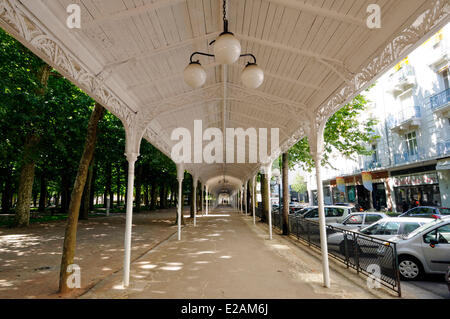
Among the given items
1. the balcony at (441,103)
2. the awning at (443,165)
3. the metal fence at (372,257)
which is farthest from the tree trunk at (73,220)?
the balcony at (441,103)

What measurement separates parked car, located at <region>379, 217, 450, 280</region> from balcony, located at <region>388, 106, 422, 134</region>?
18209 millimetres

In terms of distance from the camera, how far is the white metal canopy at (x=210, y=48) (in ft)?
10.1

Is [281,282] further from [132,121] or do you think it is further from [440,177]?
[440,177]

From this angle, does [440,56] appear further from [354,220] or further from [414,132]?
[354,220]

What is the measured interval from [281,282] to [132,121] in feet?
16.3

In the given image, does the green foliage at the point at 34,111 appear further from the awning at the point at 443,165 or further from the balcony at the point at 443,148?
the balcony at the point at 443,148

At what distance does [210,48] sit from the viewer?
4836 mm

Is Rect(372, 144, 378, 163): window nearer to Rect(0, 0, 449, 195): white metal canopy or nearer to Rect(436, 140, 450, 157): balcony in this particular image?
Rect(436, 140, 450, 157): balcony

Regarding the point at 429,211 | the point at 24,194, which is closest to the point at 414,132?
the point at 429,211

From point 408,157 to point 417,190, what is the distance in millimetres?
2853

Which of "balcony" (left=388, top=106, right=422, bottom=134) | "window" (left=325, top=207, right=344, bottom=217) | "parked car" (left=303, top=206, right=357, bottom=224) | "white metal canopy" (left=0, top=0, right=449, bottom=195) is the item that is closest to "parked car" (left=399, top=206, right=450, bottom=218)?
"parked car" (left=303, top=206, right=357, bottom=224)

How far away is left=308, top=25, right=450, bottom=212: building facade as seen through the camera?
1809 centimetres
